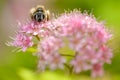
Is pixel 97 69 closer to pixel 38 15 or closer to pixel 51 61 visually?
pixel 51 61

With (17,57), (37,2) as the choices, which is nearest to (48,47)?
(17,57)

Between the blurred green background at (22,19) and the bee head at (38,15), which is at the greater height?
the blurred green background at (22,19)

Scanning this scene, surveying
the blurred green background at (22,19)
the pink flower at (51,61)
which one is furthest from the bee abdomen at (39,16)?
the blurred green background at (22,19)

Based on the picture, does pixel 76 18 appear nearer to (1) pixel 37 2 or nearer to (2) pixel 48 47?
(2) pixel 48 47

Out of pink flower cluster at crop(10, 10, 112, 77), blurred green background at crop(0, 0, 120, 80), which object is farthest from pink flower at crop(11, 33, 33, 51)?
blurred green background at crop(0, 0, 120, 80)

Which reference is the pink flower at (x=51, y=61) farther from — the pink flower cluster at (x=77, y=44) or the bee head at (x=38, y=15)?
the bee head at (x=38, y=15)

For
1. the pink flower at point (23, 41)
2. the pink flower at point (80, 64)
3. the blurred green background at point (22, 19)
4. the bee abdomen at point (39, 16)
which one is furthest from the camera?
the blurred green background at point (22, 19)

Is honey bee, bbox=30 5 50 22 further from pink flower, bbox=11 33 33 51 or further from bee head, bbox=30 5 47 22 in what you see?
pink flower, bbox=11 33 33 51
